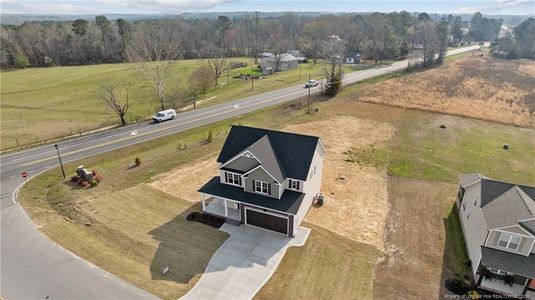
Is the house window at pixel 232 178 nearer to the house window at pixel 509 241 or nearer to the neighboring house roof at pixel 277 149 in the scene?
the neighboring house roof at pixel 277 149

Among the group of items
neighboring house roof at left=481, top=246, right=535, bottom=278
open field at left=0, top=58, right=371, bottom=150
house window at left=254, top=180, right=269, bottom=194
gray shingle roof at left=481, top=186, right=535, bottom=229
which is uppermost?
gray shingle roof at left=481, top=186, right=535, bottom=229

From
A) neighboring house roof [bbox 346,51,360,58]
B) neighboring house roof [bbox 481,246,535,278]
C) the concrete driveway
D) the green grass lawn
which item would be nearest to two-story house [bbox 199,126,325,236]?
the concrete driveway

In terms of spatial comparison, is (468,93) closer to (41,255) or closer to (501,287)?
(501,287)

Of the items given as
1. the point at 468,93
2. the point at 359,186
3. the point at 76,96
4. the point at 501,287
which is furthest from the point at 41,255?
the point at 468,93

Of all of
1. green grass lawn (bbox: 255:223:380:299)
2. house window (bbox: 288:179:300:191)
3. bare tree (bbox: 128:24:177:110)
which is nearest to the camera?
green grass lawn (bbox: 255:223:380:299)

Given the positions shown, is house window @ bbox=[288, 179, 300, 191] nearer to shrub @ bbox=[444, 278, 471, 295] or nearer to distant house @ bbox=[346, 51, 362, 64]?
shrub @ bbox=[444, 278, 471, 295]

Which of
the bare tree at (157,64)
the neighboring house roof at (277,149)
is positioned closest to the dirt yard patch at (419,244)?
the neighboring house roof at (277,149)
